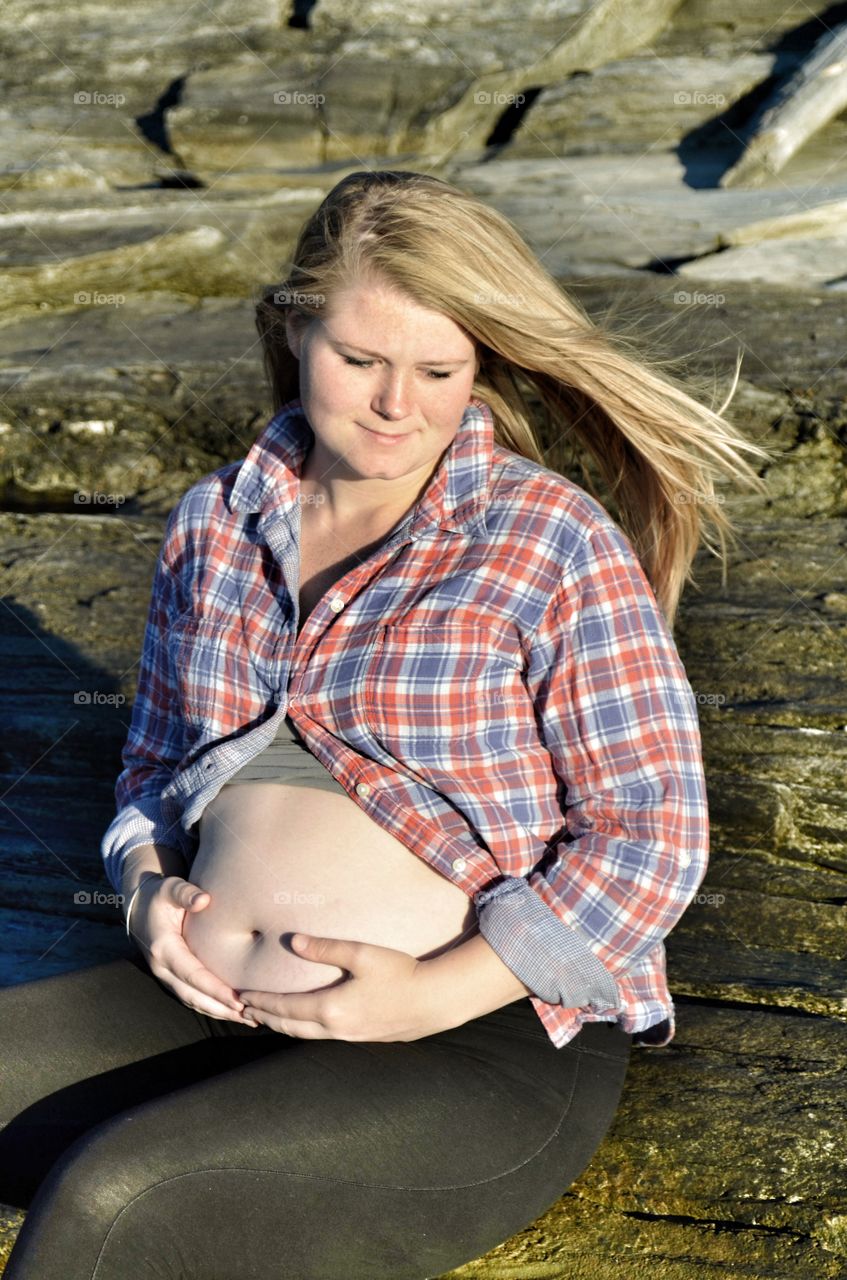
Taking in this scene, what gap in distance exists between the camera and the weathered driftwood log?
24.6ft

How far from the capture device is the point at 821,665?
147 inches

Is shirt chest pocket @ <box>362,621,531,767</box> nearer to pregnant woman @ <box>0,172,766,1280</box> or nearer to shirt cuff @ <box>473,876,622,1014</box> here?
pregnant woman @ <box>0,172,766,1280</box>

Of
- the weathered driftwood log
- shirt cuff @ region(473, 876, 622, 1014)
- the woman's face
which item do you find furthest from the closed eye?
the weathered driftwood log

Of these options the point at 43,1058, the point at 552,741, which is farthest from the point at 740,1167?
the point at 43,1058

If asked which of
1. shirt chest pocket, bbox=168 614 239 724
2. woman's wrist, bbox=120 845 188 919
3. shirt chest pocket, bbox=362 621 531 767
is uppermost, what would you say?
shirt chest pocket, bbox=362 621 531 767

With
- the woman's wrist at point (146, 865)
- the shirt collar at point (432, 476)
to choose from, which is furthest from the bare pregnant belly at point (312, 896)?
the shirt collar at point (432, 476)

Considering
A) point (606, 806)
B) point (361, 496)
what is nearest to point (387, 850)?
point (606, 806)

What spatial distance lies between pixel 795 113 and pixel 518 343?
244 inches

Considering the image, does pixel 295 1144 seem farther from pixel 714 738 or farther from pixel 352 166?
pixel 352 166

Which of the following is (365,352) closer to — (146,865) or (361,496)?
(361,496)

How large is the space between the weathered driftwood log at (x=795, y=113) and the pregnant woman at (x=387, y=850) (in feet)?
18.1

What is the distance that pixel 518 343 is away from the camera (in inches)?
97.4

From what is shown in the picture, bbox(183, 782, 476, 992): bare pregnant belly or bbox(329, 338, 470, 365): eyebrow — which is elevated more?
bbox(329, 338, 470, 365): eyebrow

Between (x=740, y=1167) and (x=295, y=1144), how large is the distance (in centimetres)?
87
